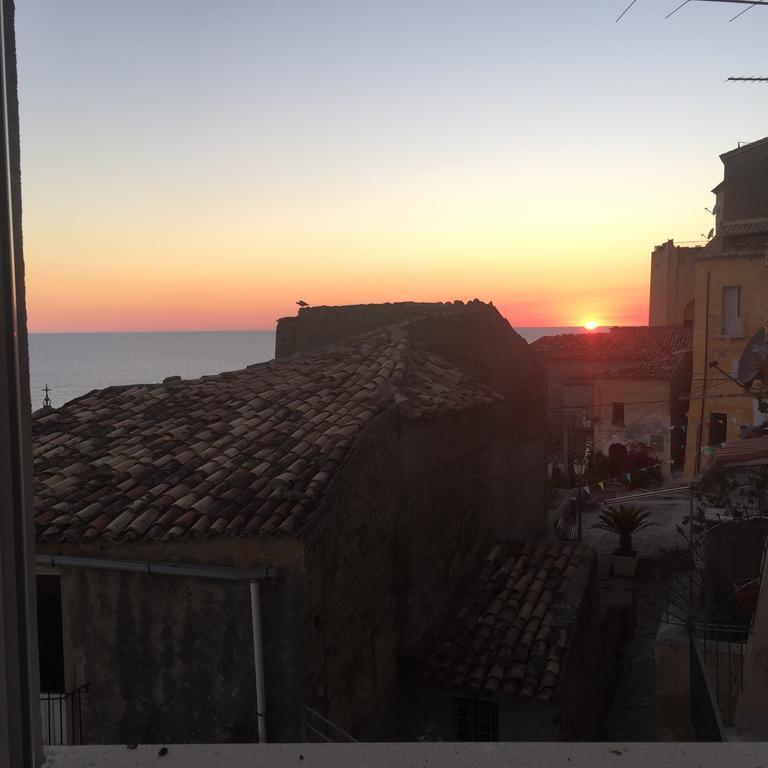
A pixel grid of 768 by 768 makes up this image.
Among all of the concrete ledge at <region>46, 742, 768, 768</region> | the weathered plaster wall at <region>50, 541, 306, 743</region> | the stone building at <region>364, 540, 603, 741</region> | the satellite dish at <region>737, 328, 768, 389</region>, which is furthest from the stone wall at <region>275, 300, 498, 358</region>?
the concrete ledge at <region>46, 742, 768, 768</region>

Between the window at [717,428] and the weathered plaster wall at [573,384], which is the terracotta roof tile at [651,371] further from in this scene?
the window at [717,428]

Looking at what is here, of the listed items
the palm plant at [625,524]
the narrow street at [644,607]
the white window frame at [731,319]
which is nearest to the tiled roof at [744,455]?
the narrow street at [644,607]

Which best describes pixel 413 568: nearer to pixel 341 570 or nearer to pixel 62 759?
pixel 341 570

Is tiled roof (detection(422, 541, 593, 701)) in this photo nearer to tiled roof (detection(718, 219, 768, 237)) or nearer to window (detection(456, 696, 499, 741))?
window (detection(456, 696, 499, 741))

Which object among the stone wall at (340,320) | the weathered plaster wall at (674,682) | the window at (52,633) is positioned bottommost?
the weathered plaster wall at (674,682)

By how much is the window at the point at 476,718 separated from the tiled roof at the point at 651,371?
969 inches

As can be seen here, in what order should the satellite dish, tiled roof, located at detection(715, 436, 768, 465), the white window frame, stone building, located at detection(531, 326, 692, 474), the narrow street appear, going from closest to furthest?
tiled roof, located at detection(715, 436, 768, 465) < the narrow street < the satellite dish < the white window frame < stone building, located at detection(531, 326, 692, 474)

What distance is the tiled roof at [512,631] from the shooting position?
8.53 metres

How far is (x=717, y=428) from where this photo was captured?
27.1 metres

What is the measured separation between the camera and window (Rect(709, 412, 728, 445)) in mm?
27044

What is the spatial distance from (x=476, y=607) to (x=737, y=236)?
22.3m

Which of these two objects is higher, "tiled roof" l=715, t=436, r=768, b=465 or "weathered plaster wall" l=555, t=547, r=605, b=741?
"tiled roof" l=715, t=436, r=768, b=465

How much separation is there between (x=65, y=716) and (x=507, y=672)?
473cm

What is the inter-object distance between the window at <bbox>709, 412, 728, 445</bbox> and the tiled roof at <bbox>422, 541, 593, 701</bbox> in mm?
17604
